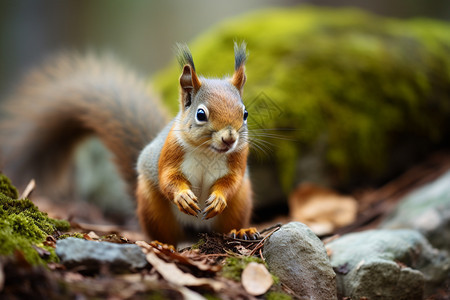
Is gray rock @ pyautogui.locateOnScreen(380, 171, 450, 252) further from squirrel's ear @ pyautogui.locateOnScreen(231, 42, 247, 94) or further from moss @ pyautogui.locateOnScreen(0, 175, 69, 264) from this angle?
moss @ pyautogui.locateOnScreen(0, 175, 69, 264)

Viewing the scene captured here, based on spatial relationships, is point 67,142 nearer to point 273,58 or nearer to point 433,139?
point 273,58

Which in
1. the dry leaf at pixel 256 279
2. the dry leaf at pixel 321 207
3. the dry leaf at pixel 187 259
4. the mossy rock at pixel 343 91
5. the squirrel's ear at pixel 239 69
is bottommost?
the dry leaf at pixel 256 279

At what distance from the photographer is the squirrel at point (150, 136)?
2.01 meters

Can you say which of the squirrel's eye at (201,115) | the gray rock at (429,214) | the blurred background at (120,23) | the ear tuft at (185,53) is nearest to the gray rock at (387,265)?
the gray rock at (429,214)

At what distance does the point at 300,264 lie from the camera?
1.86 metres

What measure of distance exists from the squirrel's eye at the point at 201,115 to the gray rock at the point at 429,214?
181cm

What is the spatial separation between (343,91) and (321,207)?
126 cm

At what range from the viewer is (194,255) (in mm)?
1827

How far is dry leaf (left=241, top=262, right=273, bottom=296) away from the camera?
162 cm

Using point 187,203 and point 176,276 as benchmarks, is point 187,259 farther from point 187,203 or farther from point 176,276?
point 187,203

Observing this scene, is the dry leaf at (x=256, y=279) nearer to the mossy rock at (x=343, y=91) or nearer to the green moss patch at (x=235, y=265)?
the green moss patch at (x=235, y=265)

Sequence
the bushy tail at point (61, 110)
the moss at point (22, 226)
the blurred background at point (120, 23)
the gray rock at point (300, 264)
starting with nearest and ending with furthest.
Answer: the moss at point (22, 226), the gray rock at point (300, 264), the bushy tail at point (61, 110), the blurred background at point (120, 23)

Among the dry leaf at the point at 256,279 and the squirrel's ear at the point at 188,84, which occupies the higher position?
the squirrel's ear at the point at 188,84

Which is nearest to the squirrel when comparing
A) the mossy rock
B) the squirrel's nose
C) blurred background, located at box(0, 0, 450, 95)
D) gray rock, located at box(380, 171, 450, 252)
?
the squirrel's nose
